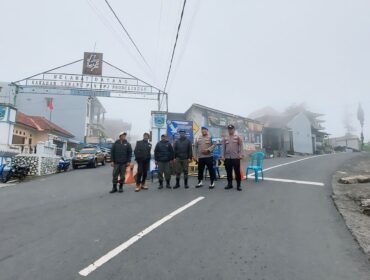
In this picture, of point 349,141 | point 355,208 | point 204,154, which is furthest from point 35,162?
point 349,141

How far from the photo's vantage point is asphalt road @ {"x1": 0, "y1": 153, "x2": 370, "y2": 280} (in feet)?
10.2

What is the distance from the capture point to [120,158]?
8320 mm

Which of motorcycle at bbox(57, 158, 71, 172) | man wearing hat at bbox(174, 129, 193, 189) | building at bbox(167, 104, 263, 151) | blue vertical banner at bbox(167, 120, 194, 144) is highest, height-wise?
building at bbox(167, 104, 263, 151)

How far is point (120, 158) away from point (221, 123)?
21169 mm

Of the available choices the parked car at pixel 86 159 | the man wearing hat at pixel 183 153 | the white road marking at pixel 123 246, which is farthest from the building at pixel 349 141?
the white road marking at pixel 123 246

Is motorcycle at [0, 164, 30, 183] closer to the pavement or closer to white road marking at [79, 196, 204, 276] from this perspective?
white road marking at [79, 196, 204, 276]

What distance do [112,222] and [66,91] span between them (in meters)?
15.5

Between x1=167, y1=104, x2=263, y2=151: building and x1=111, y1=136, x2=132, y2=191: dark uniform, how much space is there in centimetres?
1694

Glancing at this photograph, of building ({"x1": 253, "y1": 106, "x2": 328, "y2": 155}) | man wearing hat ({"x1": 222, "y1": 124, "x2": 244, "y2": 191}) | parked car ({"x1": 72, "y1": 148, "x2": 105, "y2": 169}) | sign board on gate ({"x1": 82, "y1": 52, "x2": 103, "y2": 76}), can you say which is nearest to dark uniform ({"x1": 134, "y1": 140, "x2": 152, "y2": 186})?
man wearing hat ({"x1": 222, "y1": 124, "x2": 244, "y2": 191})

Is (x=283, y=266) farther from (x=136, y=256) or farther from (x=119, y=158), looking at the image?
(x=119, y=158)

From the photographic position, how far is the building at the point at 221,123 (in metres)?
27.5

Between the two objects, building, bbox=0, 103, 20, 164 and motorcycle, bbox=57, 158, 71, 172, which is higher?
building, bbox=0, 103, 20, 164

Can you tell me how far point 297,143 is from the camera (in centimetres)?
4356

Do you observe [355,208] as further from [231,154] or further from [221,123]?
[221,123]
